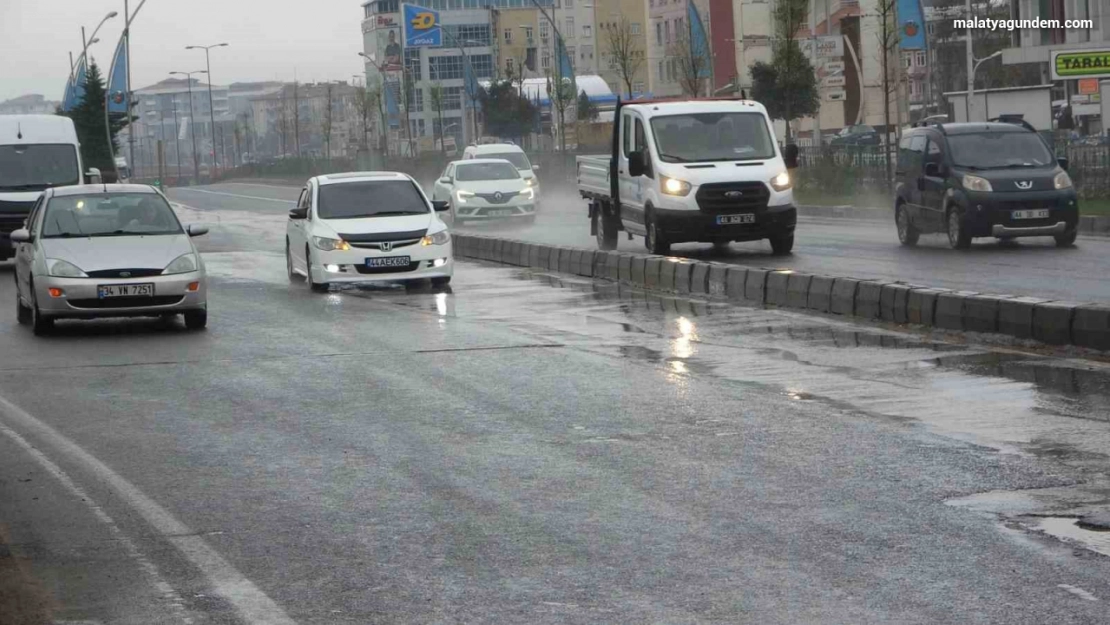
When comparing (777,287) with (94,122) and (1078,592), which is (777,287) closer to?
(1078,592)

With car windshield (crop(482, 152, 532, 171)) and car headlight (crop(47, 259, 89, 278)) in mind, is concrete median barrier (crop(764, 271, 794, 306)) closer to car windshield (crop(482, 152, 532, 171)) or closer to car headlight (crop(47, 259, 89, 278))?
car headlight (crop(47, 259, 89, 278))

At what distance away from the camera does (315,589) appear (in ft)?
20.4

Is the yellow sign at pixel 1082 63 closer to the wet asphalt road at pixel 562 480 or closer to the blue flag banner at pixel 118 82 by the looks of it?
the wet asphalt road at pixel 562 480

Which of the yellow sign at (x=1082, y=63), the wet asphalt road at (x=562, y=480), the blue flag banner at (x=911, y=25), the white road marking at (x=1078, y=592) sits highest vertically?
the blue flag banner at (x=911, y=25)

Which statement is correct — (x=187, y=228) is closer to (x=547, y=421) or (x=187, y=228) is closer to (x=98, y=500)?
(x=547, y=421)

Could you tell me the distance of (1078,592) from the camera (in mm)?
5832

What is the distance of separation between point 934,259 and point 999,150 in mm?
2892

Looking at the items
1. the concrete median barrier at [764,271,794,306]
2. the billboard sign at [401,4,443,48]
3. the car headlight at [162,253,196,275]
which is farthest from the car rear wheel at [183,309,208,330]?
the billboard sign at [401,4,443,48]

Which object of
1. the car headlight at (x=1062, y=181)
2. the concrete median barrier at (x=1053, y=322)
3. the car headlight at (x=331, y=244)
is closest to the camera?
the concrete median barrier at (x=1053, y=322)

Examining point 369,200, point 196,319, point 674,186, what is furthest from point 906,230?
point 196,319

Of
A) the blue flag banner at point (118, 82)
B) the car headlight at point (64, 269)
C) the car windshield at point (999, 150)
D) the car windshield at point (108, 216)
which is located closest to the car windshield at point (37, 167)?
the car windshield at point (108, 216)

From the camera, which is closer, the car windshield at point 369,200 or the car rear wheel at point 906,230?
the car windshield at point 369,200

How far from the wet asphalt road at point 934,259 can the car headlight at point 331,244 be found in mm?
5698

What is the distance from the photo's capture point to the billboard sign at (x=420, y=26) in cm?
12531
